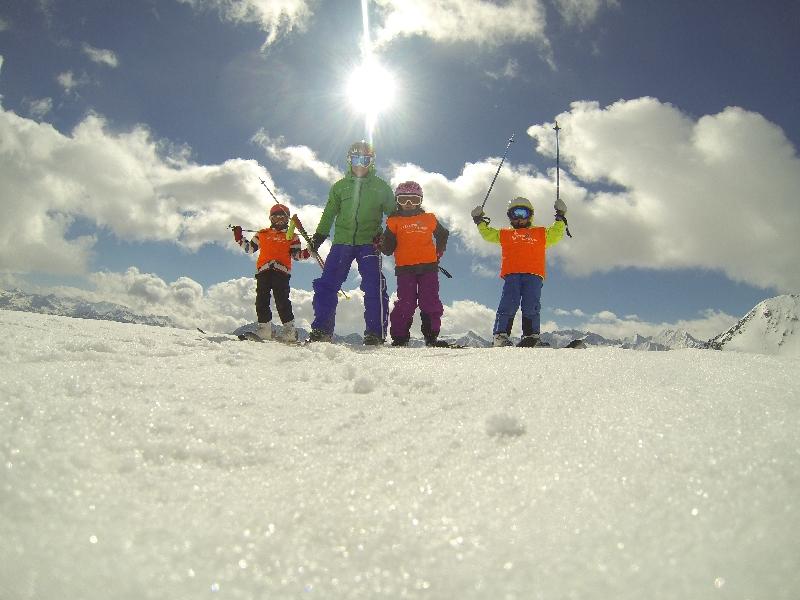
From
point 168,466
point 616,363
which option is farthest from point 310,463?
point 616,363

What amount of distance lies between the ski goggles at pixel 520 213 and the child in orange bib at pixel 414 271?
114cm

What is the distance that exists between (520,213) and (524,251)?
729 millimetres

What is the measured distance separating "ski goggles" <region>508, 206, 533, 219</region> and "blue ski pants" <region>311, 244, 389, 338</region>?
205cm

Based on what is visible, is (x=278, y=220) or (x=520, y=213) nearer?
(x=520, y=213)

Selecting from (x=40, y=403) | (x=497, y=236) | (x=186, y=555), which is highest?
(x=497, y=236)

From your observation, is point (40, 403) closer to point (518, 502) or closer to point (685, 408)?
point (518, 502)

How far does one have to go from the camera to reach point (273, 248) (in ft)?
24.2

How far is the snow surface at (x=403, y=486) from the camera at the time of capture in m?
1.02

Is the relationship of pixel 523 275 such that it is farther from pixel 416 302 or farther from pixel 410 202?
pixel 410 202

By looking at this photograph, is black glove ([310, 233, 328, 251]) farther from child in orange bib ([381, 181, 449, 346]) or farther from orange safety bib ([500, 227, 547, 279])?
orange safety bib ([500, 227, 547, 279])

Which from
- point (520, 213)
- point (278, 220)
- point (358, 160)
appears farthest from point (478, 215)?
point (278, 220)

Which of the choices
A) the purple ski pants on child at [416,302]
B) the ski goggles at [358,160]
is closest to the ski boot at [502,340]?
the purple ski pants on child at [416,302]

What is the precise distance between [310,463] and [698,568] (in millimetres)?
1155

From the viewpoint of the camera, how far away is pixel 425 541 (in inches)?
46.3
